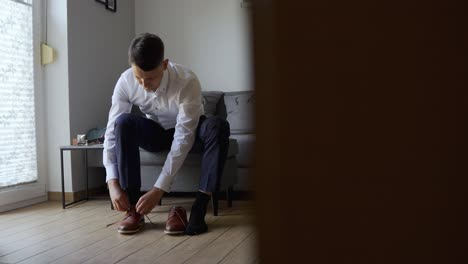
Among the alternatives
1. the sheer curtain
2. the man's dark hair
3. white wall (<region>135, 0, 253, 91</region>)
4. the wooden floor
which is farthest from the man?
white wall (<region>135, 0, 253, 91</region>)

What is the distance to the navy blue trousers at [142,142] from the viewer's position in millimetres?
1918

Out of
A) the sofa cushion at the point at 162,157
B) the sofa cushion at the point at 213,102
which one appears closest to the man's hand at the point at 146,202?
the sofa cushion at the point at 162,157

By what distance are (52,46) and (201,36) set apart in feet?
3.82

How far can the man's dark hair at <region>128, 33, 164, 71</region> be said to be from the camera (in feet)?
5.80

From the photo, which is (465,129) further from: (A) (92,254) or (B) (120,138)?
(B) (120,138)

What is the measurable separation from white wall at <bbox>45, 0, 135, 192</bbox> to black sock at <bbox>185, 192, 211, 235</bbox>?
1.27m

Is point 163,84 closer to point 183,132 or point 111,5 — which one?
point 183,132

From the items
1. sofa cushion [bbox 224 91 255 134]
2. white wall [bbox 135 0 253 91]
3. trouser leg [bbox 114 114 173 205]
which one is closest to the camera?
trouser leg [bbox 114 114 173 205]

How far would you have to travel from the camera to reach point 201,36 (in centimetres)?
359

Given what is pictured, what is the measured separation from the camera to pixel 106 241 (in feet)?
5.90

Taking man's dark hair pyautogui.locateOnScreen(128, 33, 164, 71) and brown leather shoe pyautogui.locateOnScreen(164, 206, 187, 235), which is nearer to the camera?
man's dark hair pyautogui.locateOnScreen(128, 33, 164, 71)

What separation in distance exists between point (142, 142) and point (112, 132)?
0.57 feet

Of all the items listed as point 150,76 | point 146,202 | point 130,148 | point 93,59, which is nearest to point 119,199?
point 146,202

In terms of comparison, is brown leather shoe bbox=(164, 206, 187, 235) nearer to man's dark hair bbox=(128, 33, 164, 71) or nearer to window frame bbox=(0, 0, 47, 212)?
man's dark hair bbox=(128, 33, 164, 71)
